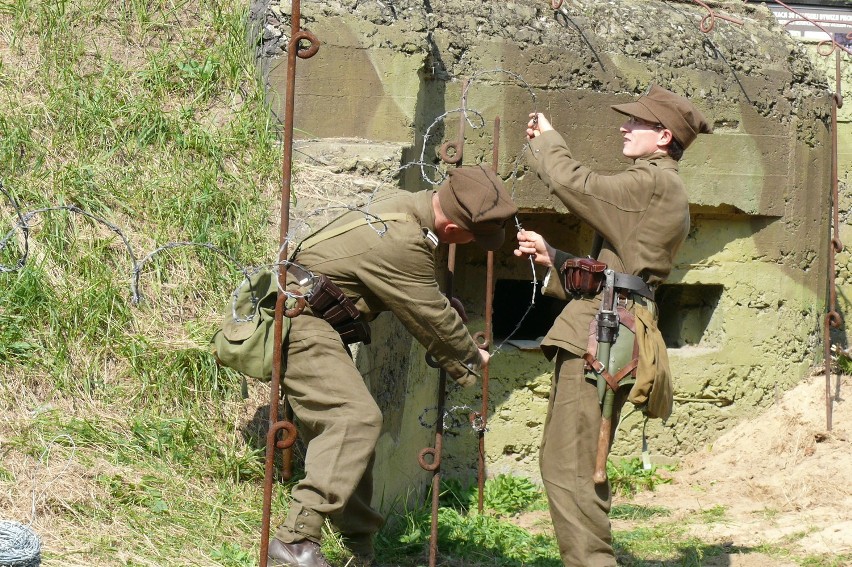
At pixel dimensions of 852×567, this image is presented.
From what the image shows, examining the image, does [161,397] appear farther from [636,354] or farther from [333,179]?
[636,354]

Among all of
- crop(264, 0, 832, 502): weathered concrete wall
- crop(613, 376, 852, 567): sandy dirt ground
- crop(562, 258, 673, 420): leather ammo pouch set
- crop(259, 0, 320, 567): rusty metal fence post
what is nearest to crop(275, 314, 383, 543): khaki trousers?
crop(259, 0, 320, 567): rusty metal fence post

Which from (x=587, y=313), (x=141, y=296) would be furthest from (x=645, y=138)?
(x=141, y=296)

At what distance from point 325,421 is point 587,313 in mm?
1105

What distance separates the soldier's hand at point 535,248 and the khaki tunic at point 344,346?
44 cm

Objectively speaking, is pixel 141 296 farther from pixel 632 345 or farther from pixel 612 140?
pixel 612 140

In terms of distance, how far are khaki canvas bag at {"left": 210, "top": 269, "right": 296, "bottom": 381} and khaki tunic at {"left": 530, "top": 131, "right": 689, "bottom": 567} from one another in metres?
1.10

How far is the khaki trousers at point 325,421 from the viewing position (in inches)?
163

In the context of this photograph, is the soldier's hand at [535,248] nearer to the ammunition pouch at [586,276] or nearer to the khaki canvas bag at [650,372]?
the ammunition pouch at [586,276]

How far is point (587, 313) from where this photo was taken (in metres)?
4.50

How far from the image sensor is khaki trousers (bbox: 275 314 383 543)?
4.13 metres

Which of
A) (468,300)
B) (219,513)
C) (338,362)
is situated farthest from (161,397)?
(468,300)

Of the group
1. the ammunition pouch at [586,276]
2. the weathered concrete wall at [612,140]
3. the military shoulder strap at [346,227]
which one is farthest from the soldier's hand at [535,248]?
the weathered concrete wall at [612,140]

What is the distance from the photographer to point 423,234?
167 inches

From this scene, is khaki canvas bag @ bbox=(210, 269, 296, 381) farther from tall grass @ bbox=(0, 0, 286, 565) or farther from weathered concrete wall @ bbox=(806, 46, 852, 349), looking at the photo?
weathered concrete wall @ bbox=(806, 46, 852, 349)
